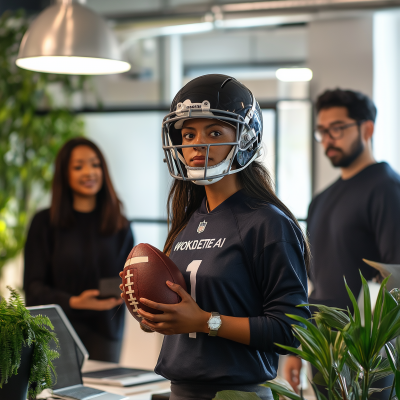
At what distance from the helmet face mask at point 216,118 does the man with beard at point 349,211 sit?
925 millimetres

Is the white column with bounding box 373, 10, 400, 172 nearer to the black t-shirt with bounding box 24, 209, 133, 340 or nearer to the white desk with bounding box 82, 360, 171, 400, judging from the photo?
the black t-shirt with bounding box 24, 209, 133, 340

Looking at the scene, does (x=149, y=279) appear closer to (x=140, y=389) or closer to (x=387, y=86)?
(x=140, y=389)

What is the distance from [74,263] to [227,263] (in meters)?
1.52

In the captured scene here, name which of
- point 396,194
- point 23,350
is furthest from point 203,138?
point 396,194

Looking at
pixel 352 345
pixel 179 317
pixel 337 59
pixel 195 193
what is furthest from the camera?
pixel 337 59

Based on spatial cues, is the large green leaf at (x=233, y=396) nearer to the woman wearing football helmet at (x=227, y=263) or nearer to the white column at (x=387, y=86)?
the woman wearing football helmet at (x=227, y=263)

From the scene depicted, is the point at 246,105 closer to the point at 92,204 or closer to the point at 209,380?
the point at 209,380

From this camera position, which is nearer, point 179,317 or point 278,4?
point 179,317

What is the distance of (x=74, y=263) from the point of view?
9.03 feet

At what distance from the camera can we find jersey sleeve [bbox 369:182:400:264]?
7.43 feet

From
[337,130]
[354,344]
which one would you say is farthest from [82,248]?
[354,344]

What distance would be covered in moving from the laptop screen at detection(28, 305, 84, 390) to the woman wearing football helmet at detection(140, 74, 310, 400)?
0.49 meters

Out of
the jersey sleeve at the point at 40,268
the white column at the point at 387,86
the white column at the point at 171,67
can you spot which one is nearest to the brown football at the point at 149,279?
the jersey sleeve at the point at 40,268

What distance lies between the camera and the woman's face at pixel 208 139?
146 centimetres
